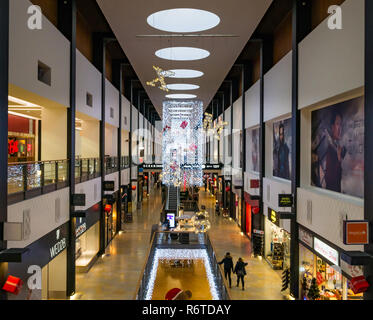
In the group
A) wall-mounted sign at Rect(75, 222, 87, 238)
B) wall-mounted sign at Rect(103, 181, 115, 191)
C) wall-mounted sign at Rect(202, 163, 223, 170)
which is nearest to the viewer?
wall-mounted sign at Rect(75, 222, 87, 238)

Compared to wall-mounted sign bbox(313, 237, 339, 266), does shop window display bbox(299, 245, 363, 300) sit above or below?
below

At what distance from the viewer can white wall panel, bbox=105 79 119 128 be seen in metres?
16.1

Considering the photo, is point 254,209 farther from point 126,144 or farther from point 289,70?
point 126,144

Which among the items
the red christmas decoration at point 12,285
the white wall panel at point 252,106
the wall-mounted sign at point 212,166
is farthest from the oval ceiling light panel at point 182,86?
the red christmas decoration at point 12,285

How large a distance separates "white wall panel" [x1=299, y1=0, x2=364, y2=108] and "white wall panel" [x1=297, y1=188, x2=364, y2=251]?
7.75ft

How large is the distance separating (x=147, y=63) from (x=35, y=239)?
1112cm

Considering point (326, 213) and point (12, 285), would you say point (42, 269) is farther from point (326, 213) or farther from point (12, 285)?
point (326, 213)

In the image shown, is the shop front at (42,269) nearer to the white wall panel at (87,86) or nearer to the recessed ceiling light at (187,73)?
the white wall panel at (87,86)

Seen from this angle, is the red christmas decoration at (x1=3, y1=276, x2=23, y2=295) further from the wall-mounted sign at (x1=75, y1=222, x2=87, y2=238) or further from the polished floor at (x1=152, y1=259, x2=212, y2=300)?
the wall-mounted sign at (x1=75, y1=222, x2=87, y2=238)

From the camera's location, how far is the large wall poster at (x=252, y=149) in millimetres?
16609

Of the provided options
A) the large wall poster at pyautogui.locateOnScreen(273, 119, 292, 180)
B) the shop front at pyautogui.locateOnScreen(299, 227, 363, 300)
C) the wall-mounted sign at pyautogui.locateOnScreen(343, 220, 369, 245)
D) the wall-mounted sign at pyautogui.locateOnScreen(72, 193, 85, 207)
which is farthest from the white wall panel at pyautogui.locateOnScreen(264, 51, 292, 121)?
the wall-mounted sign at pyautogui.locateOnScreen(72, 193, 85, 207)

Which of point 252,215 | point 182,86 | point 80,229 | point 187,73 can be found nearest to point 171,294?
point 80,229

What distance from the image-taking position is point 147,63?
53.5 feet
